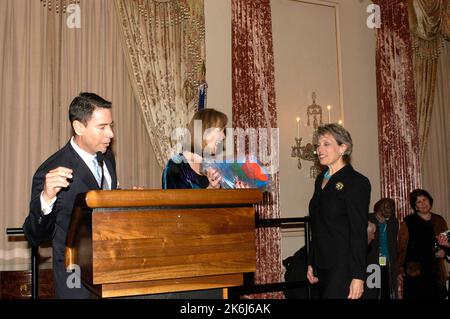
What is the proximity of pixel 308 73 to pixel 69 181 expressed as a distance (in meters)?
5.23

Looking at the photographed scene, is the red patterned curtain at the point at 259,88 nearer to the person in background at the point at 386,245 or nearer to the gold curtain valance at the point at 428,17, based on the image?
the person in background at the point at 386,245

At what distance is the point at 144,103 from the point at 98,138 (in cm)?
338

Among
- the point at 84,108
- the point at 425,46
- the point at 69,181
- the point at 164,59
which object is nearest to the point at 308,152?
the point at 164,59

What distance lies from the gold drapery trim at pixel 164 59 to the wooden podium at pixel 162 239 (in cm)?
384

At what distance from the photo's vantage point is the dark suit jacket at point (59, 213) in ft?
6.14

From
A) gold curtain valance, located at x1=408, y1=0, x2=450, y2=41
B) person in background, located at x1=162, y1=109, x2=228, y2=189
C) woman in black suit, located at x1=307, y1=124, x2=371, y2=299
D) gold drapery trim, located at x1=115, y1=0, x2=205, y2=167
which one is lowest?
woman in black suit, located at x1=307, y1=124, x2=371, y2=299

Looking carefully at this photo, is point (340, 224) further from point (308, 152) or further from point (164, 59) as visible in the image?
point (308, 152)

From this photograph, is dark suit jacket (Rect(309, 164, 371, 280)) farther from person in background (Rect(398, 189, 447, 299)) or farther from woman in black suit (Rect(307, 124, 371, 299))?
person in background (Rect(398, 189, 447, 299))

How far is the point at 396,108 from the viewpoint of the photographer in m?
7.44

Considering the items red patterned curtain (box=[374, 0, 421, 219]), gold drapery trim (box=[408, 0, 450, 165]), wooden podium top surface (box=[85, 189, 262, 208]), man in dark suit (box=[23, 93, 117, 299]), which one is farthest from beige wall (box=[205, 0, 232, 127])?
wooden podium top surface (box=[85, 189, 262, 208])

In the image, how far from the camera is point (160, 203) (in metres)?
1.54

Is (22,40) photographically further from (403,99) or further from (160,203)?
(403,99)

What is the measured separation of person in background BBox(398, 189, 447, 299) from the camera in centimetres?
604

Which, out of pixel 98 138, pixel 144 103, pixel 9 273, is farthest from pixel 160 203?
pixel 144 103
